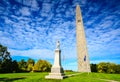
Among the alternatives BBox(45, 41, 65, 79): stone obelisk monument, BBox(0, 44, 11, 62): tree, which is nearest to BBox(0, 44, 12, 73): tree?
BBox(0, 44, 11, 62): tree

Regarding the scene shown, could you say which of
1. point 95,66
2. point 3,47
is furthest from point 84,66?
point 3,47

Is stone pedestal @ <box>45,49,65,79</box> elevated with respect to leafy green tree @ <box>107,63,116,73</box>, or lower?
lower

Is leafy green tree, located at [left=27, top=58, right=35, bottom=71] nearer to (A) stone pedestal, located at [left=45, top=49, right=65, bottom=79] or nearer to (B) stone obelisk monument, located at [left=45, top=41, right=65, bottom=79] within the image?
(B) stone obelisk monument, located at [left=45, top=41, right=65, bottom=79]

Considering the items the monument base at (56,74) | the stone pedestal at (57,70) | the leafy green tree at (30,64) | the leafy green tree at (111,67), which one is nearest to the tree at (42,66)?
the leafy green tree at (30,64)

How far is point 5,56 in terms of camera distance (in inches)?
2287

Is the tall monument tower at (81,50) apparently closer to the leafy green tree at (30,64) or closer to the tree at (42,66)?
the tree at (42,66)

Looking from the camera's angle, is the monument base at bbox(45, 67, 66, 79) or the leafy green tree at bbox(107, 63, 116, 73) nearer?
the monument base at bbox(45, 67, 66, 79)

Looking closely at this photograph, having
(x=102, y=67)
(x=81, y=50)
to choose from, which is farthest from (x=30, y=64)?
(x=81, y=50)

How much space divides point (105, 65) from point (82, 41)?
17.3 metres

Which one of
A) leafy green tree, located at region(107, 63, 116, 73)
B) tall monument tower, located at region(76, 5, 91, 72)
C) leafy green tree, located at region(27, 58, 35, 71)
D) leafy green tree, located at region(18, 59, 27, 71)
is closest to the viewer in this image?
tall monument tower, located at region(76, 5, 91, 72)

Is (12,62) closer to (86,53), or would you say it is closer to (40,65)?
(40,65)

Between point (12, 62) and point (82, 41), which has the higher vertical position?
point (82, 41)

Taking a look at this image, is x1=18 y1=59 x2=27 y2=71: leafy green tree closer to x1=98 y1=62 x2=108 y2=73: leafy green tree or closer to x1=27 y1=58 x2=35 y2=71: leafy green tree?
x1=27 y1=58 x2=35 y2=71: leafy green tree

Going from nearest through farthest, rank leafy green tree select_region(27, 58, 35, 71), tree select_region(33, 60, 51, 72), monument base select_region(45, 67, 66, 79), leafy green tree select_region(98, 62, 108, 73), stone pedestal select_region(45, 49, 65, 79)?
1. monument base select_region(45, 67, 66, 79)
2. stone pedestal select_region(45, 49, 65, 79)
3. leafy green tree select_region(98, 62, 108, 73)
4. tree select_region(33, 60, 51, 72)
5. leafy green tree select_region(27, 58, 35, 71)
